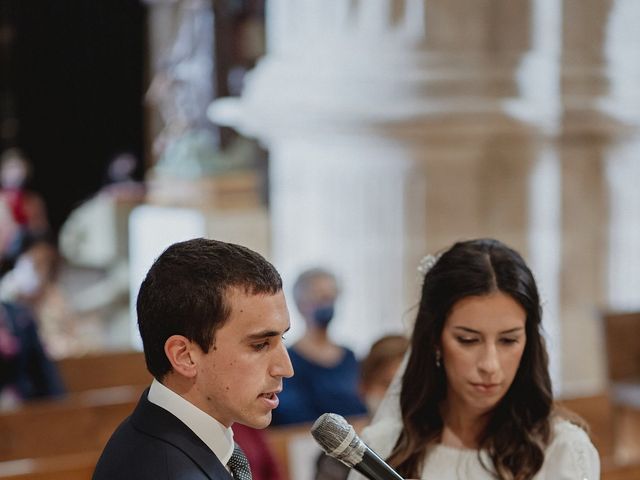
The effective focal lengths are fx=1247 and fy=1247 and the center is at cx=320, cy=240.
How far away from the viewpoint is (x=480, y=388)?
274 centimetres

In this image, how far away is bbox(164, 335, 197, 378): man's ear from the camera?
6.43 ft

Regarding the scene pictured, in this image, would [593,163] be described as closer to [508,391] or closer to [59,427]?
[59,427]

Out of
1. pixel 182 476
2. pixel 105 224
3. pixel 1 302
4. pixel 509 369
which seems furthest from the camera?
pixel 105 224

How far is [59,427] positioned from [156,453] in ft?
12.4

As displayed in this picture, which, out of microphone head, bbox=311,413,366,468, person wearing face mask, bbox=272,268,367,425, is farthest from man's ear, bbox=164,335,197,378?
person wearing face mask, bbox=272,268,367,425

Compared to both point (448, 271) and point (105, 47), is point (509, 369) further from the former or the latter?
point (105, 47)

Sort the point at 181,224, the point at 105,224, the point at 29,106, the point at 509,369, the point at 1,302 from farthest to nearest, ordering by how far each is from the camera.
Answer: the point at 29,106
the point at 105,224
the point at 181,224
the point at 1,302
the point at 509,369

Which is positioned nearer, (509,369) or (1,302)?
(509,369)

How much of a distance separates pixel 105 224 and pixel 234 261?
1178 cm

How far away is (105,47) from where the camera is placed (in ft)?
51.9

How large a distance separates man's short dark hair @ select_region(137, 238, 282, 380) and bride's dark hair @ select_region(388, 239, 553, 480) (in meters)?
0.85

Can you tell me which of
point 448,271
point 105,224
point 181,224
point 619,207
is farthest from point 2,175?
point 448,271

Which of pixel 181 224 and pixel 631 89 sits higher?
pixel 631 89

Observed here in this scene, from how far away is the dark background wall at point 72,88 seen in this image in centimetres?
1565
